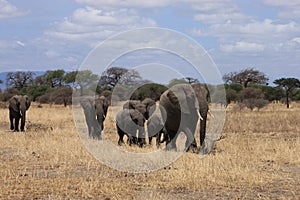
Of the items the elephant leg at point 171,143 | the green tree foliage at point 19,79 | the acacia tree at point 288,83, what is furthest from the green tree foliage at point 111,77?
the green tree foliage at point 19,79

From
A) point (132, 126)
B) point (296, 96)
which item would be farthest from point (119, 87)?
point (296, 96)

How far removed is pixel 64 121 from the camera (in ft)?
97.2

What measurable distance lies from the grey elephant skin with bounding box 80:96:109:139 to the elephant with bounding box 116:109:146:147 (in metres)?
2.24

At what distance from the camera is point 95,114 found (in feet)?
68.1

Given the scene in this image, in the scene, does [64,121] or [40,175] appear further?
[64,121]

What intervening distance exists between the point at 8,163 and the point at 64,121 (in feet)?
56.4

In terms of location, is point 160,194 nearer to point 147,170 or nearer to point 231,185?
point 231,185

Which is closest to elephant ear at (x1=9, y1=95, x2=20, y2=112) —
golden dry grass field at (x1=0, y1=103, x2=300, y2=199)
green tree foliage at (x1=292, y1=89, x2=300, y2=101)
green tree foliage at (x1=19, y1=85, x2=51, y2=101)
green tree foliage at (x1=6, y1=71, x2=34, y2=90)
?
golden dry grass field at (x1=0, y1=103, x2=300, y2=199)

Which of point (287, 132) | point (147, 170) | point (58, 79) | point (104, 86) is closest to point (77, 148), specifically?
point (147, 170)

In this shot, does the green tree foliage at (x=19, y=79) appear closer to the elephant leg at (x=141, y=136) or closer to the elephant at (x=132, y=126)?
the elephant at (x=132, y=126)

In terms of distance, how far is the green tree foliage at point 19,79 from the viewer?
271 feet

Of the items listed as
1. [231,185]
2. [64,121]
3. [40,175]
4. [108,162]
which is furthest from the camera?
[64,121]

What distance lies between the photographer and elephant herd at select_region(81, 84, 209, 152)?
14953 millimetres

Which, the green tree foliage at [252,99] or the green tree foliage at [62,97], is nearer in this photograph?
the green tree foliage at [252,99]
